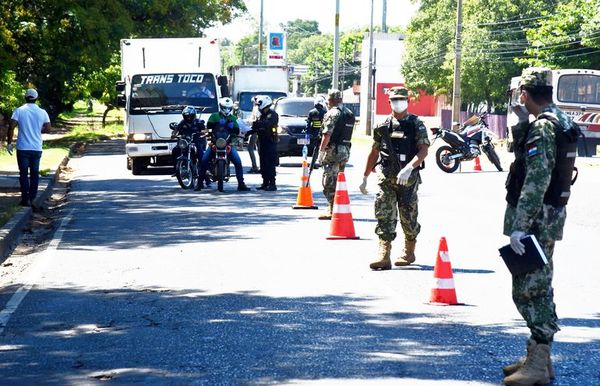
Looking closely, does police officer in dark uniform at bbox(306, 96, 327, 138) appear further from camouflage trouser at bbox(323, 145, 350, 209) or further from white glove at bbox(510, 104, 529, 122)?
white glove at bbox(510, 104, 529, 122)

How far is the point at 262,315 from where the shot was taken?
9.09m

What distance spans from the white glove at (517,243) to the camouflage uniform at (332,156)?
9.58 m

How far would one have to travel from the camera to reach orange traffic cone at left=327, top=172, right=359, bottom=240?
14.1 m

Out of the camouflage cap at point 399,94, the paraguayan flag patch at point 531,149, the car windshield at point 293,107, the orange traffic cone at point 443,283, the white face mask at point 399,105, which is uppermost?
the camouflage cap at point 399,94

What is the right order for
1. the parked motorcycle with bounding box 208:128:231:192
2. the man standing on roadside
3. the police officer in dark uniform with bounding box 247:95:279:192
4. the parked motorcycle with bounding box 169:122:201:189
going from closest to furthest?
the man standing on roadside < the police officer in dark uniform with bounding box 247:95:279:192 < the parked motorcycle with bounding box 208:128:231:192 < the parked motorcycle with bounding box 169:122:201:189

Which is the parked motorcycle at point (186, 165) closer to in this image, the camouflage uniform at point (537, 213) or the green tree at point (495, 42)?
the camouflage uniform at point (537, 213)

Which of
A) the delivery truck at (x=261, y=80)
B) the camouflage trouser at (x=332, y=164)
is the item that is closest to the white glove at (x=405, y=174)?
the camouflage trouser at (x=332, y=164)

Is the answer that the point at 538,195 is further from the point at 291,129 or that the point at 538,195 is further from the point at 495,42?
the point at 495,42

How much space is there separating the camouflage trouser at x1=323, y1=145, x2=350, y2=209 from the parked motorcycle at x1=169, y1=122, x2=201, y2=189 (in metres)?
6.28

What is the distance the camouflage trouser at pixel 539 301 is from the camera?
666 cm

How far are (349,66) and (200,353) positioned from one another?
5958 inches

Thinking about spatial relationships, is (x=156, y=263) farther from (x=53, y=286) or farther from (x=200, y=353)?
(x=200, y=353)

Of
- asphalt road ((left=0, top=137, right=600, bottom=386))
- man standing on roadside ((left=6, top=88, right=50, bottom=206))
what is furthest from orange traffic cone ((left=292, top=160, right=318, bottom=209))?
man standing on roadside ((left=6, top=88, right=50, bottom=206))

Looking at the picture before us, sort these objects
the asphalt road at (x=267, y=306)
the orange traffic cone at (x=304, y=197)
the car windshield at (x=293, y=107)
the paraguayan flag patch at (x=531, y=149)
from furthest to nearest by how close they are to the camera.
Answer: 1. the car windshield at (x=293, y=107)
2. the orange traffic cone at (x=304, y=197)
3. the asphalt road at (x=267, y=306)
4. the paraguayan flag patch at (x=531, y=149)
